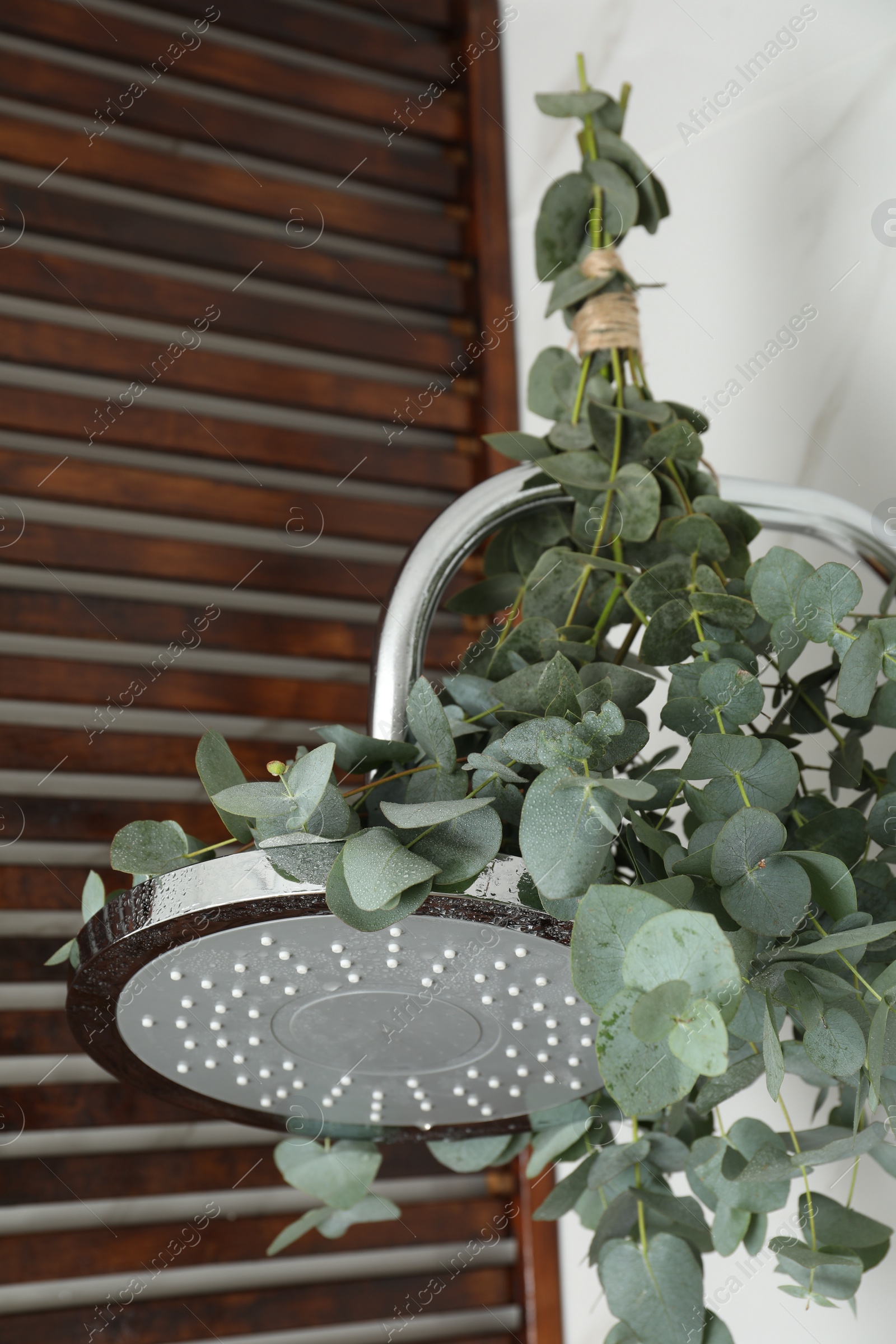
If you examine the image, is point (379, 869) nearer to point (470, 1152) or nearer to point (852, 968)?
point (852, 968)

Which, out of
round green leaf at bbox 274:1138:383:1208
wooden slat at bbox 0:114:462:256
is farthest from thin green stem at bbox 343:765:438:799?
wooden slat at bbox 0:114:462:256

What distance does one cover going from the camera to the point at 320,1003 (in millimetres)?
366

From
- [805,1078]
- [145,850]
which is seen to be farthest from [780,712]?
[145,850]

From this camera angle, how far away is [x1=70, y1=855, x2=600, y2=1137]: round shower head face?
33 cm

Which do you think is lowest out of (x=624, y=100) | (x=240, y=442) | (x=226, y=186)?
(x=240, y=442)

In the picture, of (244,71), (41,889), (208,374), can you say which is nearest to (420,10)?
(244,71)

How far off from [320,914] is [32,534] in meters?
0.59

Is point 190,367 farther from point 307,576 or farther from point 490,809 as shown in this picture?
point 490,809

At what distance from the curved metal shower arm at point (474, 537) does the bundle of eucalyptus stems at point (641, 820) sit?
0.05ft

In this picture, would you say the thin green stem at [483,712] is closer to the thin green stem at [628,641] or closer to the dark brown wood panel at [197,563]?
the thin green stem at [628,641]

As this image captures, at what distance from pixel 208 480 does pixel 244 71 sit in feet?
1.22

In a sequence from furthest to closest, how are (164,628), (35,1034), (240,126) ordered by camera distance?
(240,126)
(164,628)
(35,1034)

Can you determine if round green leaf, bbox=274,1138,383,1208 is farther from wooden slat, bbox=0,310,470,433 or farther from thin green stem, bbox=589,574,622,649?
wooden slat, bbox=0,310,470,433

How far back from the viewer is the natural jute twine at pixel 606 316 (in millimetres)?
574
